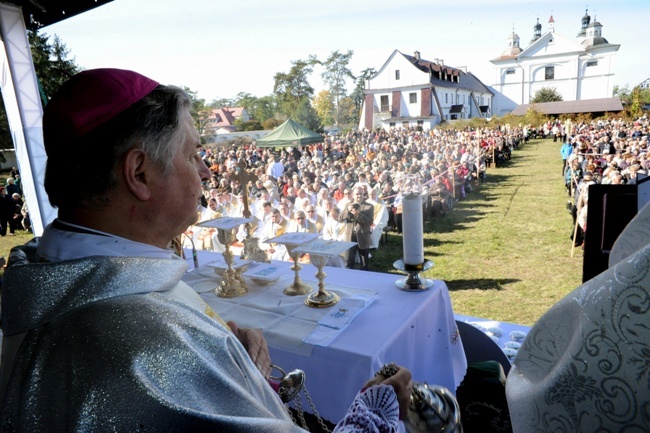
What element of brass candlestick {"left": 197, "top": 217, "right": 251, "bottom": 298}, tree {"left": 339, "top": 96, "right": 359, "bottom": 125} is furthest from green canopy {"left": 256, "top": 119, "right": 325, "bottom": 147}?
brass candlestick {"left": 197, "top": 217, "right": 251, "bottom": 298}

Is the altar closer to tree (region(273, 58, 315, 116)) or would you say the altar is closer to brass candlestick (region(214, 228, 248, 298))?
brass candlestick (region(214, 228, 248, 298))

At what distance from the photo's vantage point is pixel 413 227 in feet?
6.30

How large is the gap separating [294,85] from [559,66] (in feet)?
37.7

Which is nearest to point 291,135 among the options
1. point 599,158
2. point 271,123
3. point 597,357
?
point 271,123

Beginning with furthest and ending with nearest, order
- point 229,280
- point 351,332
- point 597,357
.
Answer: point 229,280
point 351,332
point 597,357

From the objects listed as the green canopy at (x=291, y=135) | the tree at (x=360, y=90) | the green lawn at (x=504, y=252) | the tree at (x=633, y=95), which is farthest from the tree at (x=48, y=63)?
the tree at (x=633, y=95)

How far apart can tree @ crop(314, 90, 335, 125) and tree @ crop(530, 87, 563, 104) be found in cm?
1078

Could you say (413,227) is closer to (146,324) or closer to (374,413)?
(374,413)

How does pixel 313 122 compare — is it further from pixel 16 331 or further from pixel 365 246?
pixel 16 331

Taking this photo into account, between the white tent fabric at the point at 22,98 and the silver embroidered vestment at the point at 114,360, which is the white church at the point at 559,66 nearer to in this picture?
the white tent fabric at the point at 22,98

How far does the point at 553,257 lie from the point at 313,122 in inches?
197

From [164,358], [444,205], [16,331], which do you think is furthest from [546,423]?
[444,205]

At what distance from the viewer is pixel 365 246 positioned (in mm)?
6191

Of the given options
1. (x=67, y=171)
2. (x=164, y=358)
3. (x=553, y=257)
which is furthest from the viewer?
(x=553, y=257)
